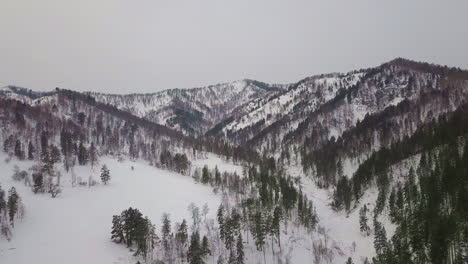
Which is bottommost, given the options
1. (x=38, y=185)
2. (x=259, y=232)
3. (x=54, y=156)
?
(x=259, y=232)

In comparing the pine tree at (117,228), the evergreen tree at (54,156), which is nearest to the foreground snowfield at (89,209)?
the pine tree at (117,228)

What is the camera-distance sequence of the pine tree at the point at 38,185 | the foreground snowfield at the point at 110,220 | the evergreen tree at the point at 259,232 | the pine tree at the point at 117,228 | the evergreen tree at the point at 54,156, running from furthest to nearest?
1. the evergreen tree at the point at 54,156
2. the pine tree at the point at 38,185
3. the evergreen tree at the point at 259,232
4. the pine tree at the point at 117,228
5. the foreground snowfield at the point at 110,220

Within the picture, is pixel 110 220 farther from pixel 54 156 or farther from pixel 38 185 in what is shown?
pixel 54 156

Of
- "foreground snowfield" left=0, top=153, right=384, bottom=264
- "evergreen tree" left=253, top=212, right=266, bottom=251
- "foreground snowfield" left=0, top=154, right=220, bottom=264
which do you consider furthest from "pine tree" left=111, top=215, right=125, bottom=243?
"evergreen tree" left=253, top=212, right=266, bottom=251

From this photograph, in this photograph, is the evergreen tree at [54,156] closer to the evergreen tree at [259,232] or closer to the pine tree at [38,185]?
the pine tree at [38,185]

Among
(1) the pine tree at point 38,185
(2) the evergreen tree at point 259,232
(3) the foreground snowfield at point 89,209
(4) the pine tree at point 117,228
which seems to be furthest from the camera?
(1) the pine tree at point 38,185

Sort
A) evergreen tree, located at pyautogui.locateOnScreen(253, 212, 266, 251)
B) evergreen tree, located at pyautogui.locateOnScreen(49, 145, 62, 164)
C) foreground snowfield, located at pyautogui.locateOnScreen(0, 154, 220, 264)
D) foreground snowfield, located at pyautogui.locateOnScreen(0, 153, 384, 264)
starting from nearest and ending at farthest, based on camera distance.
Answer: foreground snowfield, located at pyautogui.locateOnScreen(0, 154, 220, 264) → foreground snowfield, located at pyautogui.locateOnScreen(0, 153, 384, 264) → evergreen tree, located at pyautogui.locateOnScreen(253, 212, 266, 251) → evergreen tree, located at pyautogui.locateOnScreen(49, 145, 62, 164)

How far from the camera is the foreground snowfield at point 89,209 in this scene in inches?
3187

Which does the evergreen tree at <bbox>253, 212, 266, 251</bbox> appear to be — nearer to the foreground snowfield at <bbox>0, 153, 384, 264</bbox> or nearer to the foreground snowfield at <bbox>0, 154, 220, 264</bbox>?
the foreground snowfield at <bbox>0, 153, 384, 264</bbox>

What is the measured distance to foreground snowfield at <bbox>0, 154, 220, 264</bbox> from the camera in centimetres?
8094

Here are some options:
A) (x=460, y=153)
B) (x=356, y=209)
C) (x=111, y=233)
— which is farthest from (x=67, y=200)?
(x=460, y=153)

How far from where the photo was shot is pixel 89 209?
110 meters

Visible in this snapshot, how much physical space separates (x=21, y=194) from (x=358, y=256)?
122m

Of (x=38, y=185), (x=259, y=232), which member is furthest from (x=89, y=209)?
(x=259, y=232)
